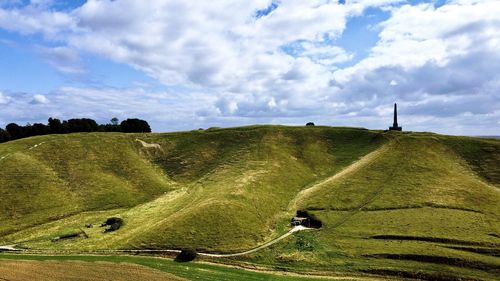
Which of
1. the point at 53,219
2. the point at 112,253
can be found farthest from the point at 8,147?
the point at 112,253

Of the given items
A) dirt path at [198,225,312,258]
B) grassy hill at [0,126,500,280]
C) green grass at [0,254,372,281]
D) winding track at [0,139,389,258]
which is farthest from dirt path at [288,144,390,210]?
green grass at [0,254,372,281]

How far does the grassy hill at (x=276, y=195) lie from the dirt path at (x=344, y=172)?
76 centimetres

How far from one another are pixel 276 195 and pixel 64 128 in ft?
363

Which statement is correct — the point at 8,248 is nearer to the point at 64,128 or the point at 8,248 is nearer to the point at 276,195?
the point at 276,195

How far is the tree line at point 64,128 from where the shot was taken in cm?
16375

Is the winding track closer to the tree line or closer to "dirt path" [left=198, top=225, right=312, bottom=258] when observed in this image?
"dirt path" [left=198, top=225, right=312, bottom=258]

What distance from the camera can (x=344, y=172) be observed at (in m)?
114

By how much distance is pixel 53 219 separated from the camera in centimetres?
9212

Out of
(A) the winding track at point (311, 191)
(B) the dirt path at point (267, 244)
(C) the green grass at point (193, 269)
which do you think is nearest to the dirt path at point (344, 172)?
(A) the winding track at point (311, 191)

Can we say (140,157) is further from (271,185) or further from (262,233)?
(262,233)

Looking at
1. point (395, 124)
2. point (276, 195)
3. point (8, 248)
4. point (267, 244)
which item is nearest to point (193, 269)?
point (267, 244)

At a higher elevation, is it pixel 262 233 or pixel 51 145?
pixel 51 145

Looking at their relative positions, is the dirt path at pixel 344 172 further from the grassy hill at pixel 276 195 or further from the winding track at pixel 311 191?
the grassy hill at pixel 276 195

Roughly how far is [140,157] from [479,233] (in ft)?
325
